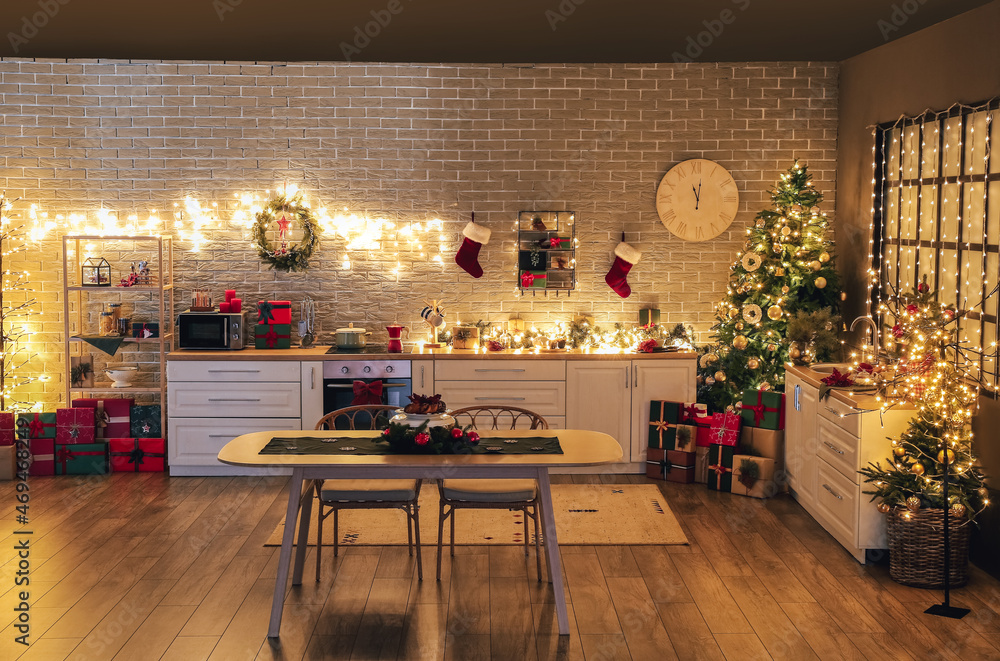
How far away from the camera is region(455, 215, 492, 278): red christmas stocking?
681cm

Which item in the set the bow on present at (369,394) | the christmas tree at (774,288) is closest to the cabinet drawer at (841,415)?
the christmas tree at (774,288)

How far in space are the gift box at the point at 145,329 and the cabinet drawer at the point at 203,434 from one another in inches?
28.5

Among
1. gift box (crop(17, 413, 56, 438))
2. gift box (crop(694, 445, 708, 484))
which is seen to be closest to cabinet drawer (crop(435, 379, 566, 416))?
gift box (crop(694, 445, 708, 484))

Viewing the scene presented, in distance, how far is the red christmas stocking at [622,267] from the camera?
271 inches

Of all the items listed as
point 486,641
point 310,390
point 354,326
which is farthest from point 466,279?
point 486,641

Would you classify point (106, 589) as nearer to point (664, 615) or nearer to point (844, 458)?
point (664, 615)

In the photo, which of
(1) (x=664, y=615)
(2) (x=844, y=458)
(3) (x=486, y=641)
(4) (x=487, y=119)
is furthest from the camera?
(4) (x=487, y=119)

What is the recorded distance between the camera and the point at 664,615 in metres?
4.20

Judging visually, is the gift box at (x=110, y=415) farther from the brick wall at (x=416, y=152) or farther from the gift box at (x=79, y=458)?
the brick wall at (x=416, y=152)

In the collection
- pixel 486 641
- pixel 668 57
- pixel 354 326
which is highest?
pixel 668 57

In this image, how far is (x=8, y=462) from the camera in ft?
21.2

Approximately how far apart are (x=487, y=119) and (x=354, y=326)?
6.14ft

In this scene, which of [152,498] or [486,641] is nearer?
[486,641]

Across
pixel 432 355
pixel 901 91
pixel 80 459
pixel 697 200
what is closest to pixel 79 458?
pixel 80 459
